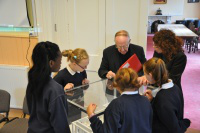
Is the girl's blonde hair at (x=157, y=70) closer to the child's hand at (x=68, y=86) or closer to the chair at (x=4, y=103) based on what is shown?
the child's hand at (x=68, y=86)

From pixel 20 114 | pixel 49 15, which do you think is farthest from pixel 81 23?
pixel 20 114

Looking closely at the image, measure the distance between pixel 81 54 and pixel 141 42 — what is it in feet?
4.86

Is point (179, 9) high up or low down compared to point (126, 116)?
up

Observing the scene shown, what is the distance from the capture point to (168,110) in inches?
59.9

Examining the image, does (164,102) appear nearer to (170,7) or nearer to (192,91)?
(192,91)

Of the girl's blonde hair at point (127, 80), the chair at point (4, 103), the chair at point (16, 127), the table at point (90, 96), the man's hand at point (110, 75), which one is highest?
the girl's blonde hair at point (127, 80)

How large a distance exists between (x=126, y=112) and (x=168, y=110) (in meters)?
0.36

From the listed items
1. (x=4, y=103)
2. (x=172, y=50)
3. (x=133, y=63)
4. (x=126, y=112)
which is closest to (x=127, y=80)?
(x=126, y=112)

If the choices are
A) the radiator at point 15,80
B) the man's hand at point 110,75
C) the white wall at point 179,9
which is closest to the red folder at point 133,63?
the man's hand at point 110,75

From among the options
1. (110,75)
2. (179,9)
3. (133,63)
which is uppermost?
(179,9)

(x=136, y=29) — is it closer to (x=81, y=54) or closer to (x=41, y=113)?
(x=81, y=54)

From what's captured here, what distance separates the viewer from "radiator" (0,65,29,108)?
374cm

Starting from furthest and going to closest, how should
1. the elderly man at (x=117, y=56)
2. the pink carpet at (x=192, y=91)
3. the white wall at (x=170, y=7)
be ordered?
the white wall at (x=170, y=7) < the pink carpet at (x=192, y=91) < the elderly man at (x=117, y=56)

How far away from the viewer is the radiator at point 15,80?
3.74 m
